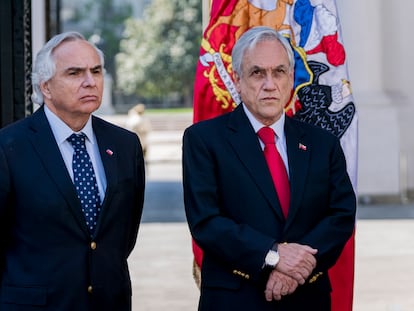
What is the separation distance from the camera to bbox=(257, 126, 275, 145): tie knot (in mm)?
3832

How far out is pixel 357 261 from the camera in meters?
10.2

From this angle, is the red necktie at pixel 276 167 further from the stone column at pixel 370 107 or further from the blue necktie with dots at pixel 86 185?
the stone column at pixel 370 107

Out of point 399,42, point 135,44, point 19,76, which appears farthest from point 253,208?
point 135,44

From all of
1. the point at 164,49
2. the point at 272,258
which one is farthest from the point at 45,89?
the point at 164,49

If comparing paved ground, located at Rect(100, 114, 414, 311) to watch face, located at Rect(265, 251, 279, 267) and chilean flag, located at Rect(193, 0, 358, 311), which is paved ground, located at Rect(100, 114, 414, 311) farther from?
watch face, located at Rect(265, 251, 279, 267)

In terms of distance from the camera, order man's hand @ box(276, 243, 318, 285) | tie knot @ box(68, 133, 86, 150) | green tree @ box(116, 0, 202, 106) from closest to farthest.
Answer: man's hand @ box(276, 243, 318, 285), tie knot @ box(68, 133, 86, 150), green tree @ box(116, 0, 202, 106)

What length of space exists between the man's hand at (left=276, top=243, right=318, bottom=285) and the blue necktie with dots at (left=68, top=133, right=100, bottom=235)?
30.2 inches

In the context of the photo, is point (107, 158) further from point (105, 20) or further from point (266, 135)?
point (105, 20)

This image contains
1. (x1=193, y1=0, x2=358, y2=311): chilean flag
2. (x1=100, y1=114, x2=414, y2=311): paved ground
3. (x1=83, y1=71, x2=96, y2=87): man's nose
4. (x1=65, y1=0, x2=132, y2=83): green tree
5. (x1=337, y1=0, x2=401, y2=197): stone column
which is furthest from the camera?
(x1=65, y1=0, x2=132, y2=83): green tree

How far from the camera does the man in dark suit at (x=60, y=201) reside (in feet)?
11.9

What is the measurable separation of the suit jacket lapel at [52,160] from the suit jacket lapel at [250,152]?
0.68 m

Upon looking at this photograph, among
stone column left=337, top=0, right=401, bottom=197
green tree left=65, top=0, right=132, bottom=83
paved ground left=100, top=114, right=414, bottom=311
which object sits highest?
green tree left=65, top=0, right=132, bottom=83

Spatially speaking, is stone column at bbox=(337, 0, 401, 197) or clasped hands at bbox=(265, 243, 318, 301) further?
stone column at bbox=(337, 0, 401, 197)

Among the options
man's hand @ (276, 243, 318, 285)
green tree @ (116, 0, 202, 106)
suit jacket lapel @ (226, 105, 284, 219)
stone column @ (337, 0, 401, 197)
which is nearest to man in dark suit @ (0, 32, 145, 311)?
suit jacket lapel @ (226, 105, 284, 219)
